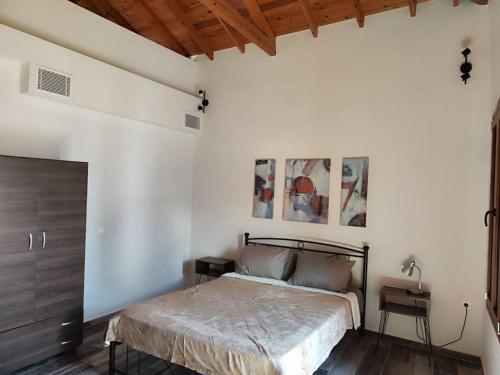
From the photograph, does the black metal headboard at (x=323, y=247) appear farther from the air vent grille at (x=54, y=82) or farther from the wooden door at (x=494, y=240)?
the air vent grille at (x=54, y=82)

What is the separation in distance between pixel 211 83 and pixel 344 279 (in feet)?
10.3

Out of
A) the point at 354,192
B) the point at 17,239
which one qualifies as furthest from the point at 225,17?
the point at 17,239

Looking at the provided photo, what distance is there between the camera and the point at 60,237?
298cm

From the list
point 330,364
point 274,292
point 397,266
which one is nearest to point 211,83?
point 274,292

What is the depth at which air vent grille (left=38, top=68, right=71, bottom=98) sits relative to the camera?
3.20m

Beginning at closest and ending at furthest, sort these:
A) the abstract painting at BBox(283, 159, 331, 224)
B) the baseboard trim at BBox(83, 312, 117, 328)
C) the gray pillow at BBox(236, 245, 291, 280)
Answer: the baseboard trim at BBox(83, 312, 117, 328), the gray pillow at BBox(236, 245, 291, 280), the abstract painting at BBox(283, 159, 331, 224)

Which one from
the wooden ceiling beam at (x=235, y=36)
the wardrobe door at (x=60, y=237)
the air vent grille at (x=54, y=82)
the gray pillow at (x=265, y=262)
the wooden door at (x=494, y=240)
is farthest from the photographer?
the wooden ceiling beam at (x=235, y=36)

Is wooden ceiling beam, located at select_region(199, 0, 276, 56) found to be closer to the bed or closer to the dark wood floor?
the bed

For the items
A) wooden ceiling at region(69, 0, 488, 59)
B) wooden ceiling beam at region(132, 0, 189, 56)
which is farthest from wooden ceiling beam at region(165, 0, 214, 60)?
wooden ceiling beam at region(132, 0, 189, 56)

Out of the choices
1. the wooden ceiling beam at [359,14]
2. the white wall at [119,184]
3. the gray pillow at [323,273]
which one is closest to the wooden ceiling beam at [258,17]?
the wooden ceiling beam at [359,14]

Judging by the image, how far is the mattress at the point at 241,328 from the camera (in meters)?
2.14

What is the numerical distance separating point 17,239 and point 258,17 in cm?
A: 331

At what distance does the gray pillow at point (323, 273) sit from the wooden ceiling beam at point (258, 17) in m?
2.70

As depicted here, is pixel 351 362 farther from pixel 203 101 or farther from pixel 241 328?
pixel 203 101
